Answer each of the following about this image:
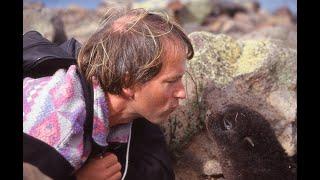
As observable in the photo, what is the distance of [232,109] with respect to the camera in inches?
153

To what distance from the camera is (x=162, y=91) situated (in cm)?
299

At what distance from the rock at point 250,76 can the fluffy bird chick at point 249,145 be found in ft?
0.85

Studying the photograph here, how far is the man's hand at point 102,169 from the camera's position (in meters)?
3.14

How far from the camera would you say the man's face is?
2.94 m

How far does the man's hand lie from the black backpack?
0.07 metres

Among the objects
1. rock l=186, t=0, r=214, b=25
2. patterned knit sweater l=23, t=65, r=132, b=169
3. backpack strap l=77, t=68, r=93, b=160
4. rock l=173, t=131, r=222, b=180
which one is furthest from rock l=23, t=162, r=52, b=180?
rock l=186, t=0, r=214, b=25

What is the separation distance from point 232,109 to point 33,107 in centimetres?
166

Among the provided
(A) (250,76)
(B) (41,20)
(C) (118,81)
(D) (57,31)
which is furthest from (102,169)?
(D) (57,31)

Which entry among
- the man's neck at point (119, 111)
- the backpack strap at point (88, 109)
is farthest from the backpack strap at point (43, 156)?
the man's neck at point (119, 111)

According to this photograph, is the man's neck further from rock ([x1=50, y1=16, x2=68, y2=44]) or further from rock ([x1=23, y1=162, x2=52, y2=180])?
rock ([x1=50, y1=16, x2=68, y2=44])

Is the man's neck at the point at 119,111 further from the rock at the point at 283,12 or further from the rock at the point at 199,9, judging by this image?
the rock at the point at 283,12

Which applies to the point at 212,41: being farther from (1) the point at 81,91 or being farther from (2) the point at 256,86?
(1) the point at 81,91
